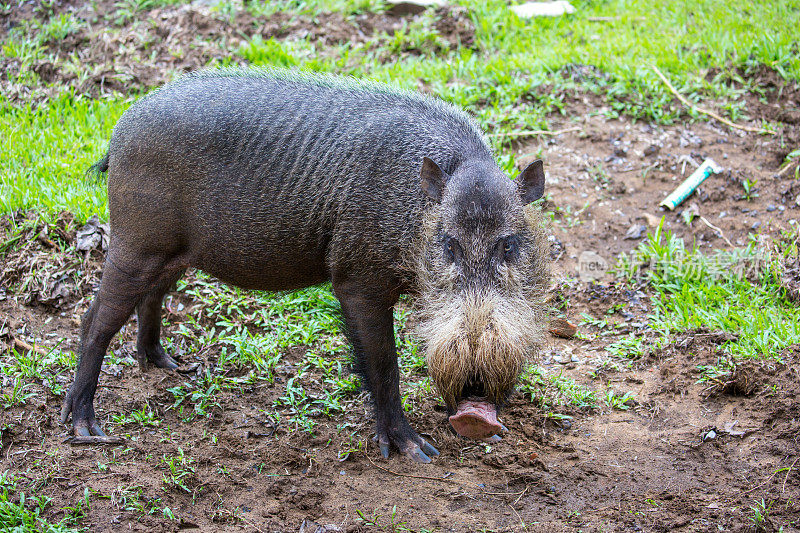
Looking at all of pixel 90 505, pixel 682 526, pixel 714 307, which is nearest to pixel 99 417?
pixel 90 505

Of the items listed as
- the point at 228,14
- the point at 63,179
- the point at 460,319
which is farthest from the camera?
the point at 228,14

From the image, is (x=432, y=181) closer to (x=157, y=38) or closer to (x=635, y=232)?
(x=635, y=232)

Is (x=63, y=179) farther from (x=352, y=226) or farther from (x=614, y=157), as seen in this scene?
(x=614, y=157)

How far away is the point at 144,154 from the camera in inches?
177

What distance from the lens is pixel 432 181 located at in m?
4.09

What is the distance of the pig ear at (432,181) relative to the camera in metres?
4.06

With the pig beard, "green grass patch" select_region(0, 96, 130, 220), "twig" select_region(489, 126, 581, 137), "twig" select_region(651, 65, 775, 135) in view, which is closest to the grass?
the pig beard

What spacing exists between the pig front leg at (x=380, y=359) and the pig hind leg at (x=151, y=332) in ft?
4.86

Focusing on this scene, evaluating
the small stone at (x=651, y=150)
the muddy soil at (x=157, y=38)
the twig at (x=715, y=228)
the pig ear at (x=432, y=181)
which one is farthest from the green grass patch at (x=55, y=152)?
the twig at (x=715, y=228)

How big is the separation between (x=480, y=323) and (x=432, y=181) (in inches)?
34.9

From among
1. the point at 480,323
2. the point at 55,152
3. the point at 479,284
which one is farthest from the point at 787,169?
the point at 55,152

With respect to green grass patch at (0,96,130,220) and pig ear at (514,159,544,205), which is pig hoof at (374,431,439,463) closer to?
pig ear at (514,159,544,205)

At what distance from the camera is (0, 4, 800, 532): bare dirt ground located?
396cm

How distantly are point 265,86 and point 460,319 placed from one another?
2028mm
